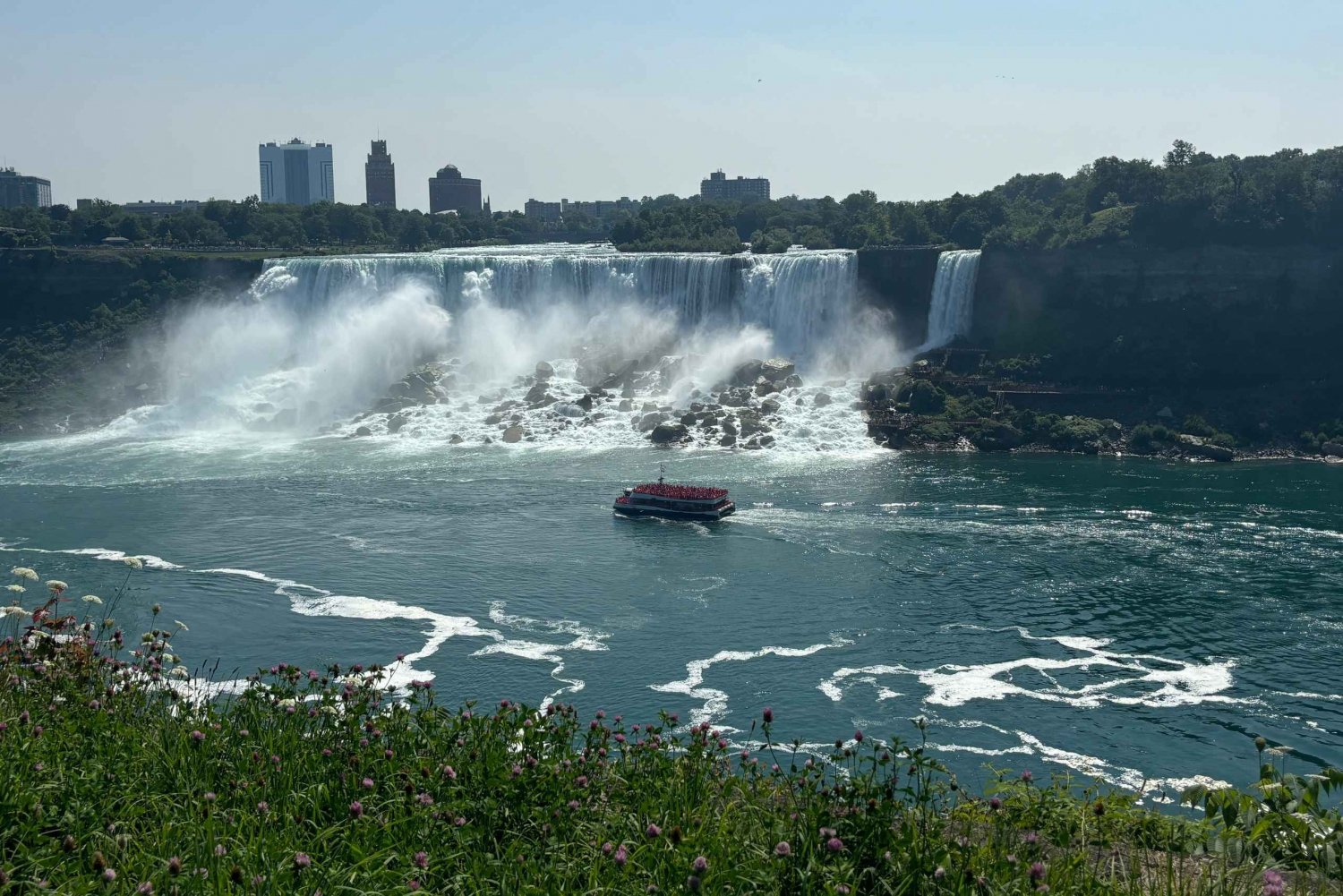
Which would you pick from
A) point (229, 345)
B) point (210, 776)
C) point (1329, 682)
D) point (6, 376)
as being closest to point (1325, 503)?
point (1329, 682)

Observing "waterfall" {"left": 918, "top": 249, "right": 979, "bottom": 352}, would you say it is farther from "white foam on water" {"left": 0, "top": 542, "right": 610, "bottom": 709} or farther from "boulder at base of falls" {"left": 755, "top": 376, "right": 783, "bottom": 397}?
"white foam on water" {"left": 0, "top": 542, "right": 610, "bottom": 709}

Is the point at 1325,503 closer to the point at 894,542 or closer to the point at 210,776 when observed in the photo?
the point at 894,542

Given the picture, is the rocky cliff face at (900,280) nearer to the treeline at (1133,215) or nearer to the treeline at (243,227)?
the treeline at (1133,215)

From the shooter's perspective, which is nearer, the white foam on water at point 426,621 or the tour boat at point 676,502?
the white foam on water at point 426,621

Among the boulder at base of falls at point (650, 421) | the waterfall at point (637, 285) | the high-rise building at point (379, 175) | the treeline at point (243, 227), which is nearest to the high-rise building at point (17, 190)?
the high-rise building at point (379, 175)

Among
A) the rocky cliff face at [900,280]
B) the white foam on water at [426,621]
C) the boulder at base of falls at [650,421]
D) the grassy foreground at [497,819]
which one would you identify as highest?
the rocky cliff face at [900,280]

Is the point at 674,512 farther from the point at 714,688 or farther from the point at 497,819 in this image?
the point at 497,819

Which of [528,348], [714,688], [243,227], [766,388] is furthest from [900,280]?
[243,227]

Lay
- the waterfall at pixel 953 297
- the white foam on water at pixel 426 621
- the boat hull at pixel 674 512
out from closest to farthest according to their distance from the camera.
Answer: the white foam on water at pixel 426 621, the boat hull at pixel 674 512, the waterfall at pixel 953 297
